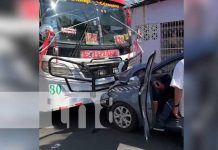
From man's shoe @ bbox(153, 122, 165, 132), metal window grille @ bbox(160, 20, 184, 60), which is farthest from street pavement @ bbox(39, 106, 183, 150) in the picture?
metal window grille @ bbox(160, 20, 184, 60)

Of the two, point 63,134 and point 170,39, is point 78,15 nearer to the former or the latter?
point 63,134

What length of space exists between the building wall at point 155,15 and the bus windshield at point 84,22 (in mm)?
3903

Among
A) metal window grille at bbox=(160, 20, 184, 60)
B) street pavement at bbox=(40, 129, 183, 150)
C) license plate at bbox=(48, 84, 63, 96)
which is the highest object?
metal window grille at bbox=(160, 20, 184, 60)

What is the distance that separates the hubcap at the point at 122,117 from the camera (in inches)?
211


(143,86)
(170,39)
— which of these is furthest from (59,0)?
(170,39)

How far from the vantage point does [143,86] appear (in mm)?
4648

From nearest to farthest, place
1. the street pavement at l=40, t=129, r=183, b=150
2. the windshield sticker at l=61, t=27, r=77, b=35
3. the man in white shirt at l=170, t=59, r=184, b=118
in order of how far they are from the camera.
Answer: the man in white shirt at l=170, t=59, r=184, b=118, the street pavement at l=40, t=129, r=183, b=150, the windshield sticker at l=61, t=27, r=77, b=35

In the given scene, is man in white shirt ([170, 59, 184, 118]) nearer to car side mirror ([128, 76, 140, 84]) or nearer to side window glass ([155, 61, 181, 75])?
side window glass ([155, 61, 181, 75])

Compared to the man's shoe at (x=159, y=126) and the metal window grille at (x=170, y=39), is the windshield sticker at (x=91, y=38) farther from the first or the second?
the metal window grille at (x=170, y=39)

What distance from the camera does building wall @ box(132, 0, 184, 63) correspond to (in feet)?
36.0

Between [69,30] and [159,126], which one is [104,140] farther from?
[69,30]

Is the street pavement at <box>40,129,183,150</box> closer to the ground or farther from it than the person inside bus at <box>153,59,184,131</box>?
closer to the ground

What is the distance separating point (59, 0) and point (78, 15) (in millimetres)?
556

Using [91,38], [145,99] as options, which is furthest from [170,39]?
[145,99]
